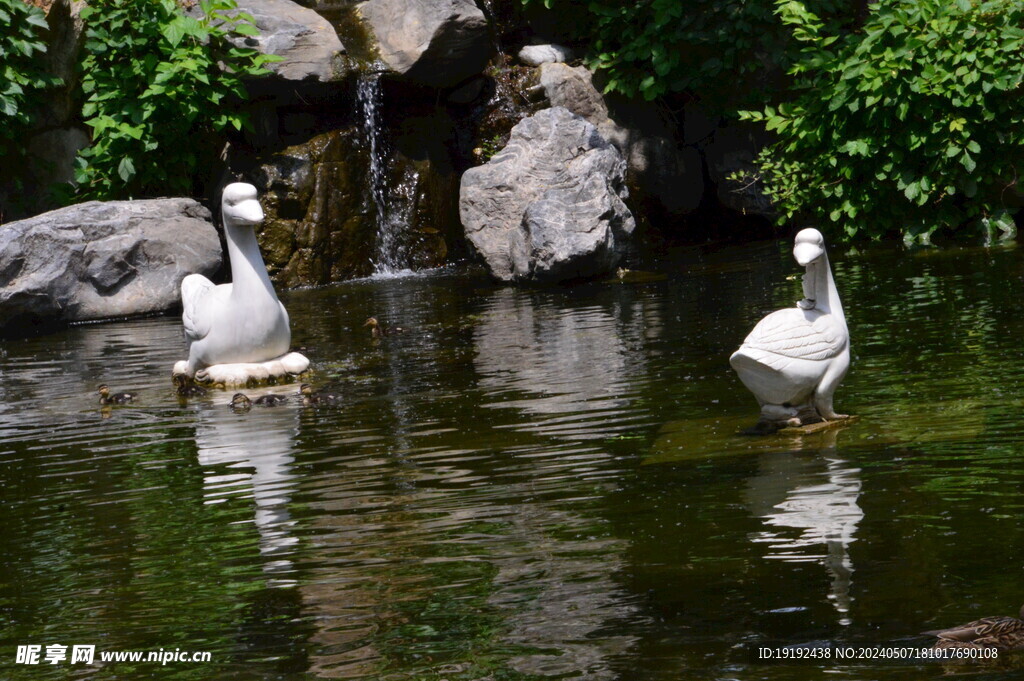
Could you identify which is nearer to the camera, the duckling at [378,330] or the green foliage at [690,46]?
the duckling at [378,330]

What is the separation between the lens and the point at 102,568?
4.91 metres

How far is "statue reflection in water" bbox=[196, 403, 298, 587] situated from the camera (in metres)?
4.98

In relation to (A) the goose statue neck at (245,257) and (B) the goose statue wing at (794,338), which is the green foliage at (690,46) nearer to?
(A) the goose statue neck at (245,257)

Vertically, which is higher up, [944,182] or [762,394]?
[944,182]

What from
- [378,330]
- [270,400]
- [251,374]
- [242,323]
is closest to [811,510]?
[270,400]

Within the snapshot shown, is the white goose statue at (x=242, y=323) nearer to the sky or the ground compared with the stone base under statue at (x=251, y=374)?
nearer to the sky

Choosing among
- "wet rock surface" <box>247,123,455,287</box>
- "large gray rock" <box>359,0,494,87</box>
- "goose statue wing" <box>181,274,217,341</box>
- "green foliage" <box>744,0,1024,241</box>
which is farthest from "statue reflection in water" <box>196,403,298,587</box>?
"large gray rock" <box>359,0,494,87</box>

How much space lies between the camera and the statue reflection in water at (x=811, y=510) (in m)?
4.20

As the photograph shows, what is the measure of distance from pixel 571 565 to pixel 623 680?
0.95 meters

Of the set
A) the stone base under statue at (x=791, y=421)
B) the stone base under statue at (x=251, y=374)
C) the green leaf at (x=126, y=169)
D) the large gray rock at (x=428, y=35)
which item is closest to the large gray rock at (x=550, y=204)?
the large gray rock at (x=428, y=35)

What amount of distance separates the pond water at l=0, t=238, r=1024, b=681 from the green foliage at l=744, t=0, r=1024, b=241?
12.6 feet

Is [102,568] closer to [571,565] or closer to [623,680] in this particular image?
[571,565]

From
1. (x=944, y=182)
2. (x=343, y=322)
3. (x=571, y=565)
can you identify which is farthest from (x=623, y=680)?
(x=944, y=182)

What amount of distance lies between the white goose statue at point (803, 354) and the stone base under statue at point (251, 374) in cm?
391
